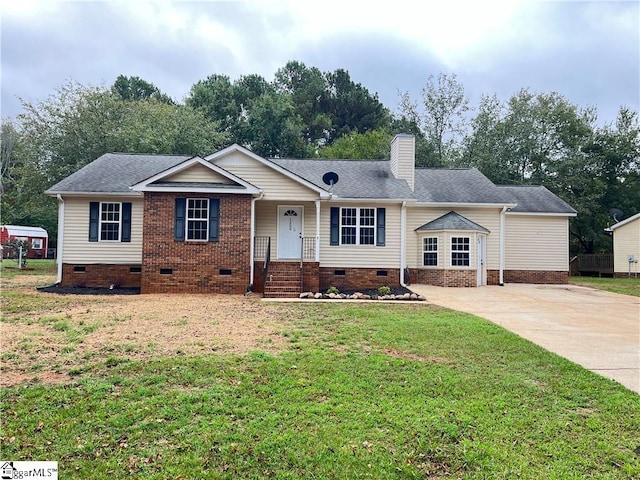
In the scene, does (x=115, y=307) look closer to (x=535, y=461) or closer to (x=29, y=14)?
(x=29, y=14)

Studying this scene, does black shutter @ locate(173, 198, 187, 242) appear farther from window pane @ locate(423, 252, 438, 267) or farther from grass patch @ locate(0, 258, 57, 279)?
window pane @ locate(423, 252, 438, 267)

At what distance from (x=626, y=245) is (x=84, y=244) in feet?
95.9

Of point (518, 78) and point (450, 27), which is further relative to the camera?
point (518, 78)

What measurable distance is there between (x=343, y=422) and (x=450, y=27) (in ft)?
33.7

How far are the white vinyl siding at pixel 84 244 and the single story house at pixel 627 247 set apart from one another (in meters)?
27.2

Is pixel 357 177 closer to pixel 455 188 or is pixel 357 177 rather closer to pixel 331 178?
pixel 331 178

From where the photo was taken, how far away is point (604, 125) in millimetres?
32375

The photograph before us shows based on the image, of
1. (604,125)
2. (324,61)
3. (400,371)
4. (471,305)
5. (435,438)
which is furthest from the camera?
(324,61)

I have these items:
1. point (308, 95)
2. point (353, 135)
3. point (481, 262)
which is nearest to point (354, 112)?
point (308, 95)

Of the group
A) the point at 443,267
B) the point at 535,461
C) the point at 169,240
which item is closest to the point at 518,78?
the point at 443,267

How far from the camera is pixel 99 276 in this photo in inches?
603

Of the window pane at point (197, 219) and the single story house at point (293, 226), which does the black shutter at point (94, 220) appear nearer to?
the single story house at point (293, 226)

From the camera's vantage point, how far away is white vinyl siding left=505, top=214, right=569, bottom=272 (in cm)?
1917

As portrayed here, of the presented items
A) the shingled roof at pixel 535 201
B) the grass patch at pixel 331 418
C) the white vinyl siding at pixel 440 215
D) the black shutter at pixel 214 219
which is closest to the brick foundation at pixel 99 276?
the black shutter at pixel 214 219
